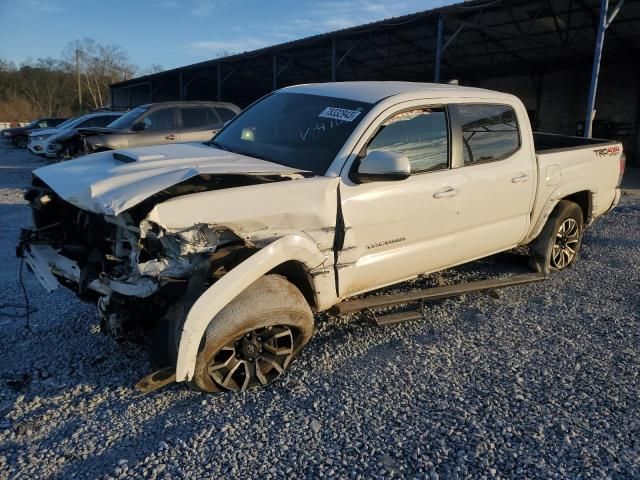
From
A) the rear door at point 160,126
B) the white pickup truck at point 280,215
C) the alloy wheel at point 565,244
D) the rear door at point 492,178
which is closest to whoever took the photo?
the white pickup truck at point 280,215

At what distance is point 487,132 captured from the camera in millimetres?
4223

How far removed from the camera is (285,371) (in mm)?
3246

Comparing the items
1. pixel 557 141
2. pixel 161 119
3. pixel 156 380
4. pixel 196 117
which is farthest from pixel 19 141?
pixel 156 380

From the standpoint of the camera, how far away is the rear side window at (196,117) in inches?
423

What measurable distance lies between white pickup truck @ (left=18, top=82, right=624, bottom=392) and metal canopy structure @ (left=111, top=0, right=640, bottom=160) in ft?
27.7

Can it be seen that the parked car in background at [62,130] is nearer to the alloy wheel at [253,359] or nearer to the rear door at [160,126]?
the rear door at [160,126]

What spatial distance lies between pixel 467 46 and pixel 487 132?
1642 centimetres

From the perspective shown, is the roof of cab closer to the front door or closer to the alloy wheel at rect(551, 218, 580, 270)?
the front door

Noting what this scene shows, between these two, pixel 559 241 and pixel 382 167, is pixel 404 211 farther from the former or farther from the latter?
pixel 559 241

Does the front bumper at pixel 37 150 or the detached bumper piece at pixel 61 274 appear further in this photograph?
the front bumper at pixel 37 150

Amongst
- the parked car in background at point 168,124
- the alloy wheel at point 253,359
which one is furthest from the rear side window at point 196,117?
the alloy wheel at point 253,359

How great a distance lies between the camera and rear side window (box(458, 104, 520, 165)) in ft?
13.2

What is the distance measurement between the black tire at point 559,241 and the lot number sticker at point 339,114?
2663mm

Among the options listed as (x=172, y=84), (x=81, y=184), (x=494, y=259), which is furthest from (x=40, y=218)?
(x=172, y=84)
